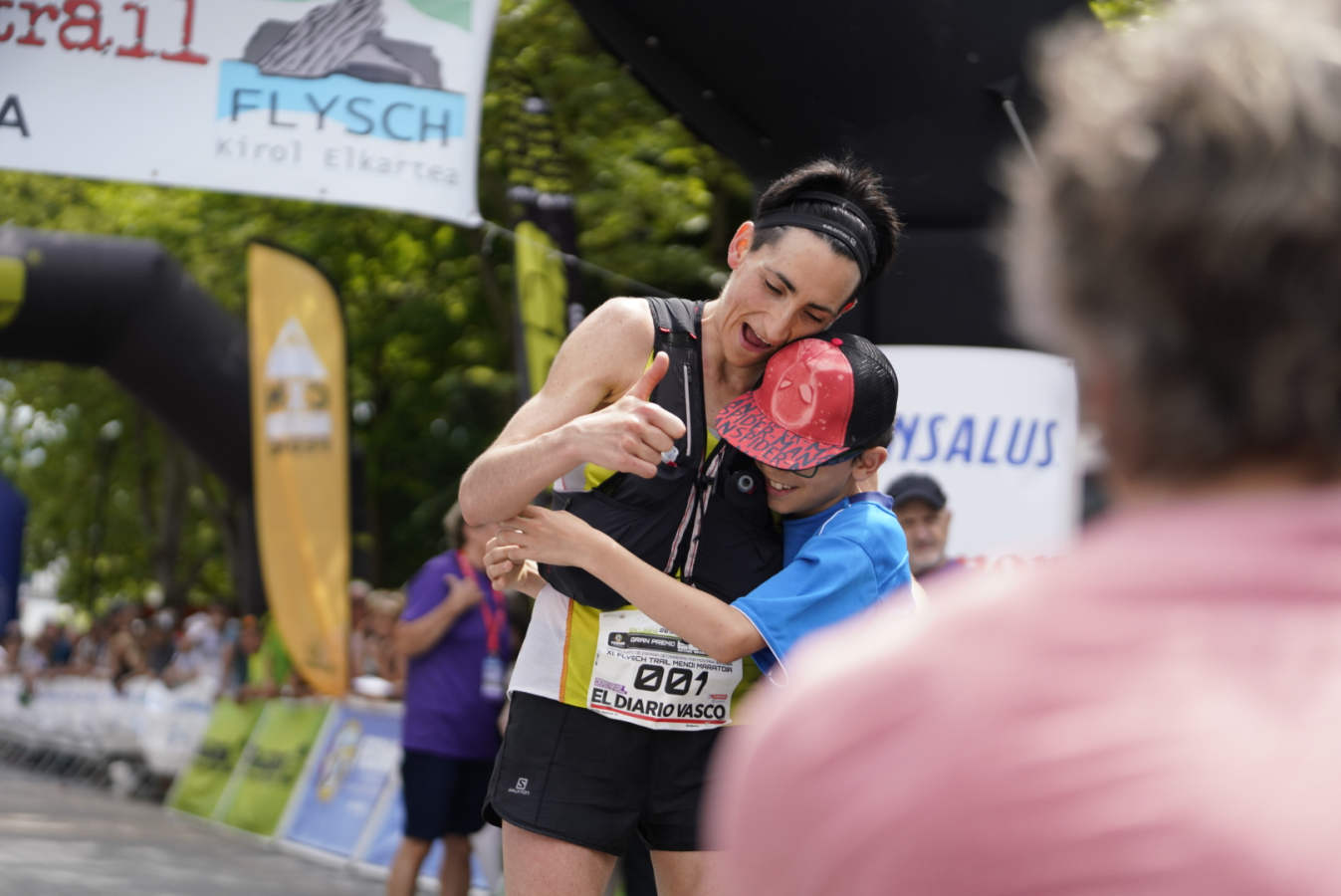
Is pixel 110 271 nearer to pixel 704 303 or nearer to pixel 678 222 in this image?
pixel 678 222

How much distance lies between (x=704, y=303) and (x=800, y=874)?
2.08 meters

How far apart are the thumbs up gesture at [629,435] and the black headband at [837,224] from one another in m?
0.51

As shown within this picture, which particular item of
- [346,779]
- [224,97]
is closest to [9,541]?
[346,779]

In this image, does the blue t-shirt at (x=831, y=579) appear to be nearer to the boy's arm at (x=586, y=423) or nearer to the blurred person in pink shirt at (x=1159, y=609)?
the boy's arm at (x=586, y=423)

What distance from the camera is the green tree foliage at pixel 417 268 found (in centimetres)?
1182

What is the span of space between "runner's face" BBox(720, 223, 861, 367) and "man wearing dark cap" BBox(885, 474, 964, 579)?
98.7 inches

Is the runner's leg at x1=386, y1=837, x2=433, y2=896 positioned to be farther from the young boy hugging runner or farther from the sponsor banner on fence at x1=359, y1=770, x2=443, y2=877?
the young boy hugging runner

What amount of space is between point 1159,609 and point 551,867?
2.01 m

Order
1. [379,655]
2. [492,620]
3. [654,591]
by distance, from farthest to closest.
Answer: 1. [379,655]
2. [492,620]
3. [654,591]

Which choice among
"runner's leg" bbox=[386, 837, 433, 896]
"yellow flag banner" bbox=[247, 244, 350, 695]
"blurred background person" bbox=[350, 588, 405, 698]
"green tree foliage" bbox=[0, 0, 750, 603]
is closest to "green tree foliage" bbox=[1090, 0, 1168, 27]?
"green tree foliage" bbox=[0, 0, 750, 603]

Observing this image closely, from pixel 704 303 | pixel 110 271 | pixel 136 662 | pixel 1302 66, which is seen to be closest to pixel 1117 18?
pixel 704 303

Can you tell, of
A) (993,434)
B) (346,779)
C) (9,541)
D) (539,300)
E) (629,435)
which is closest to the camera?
(629,435)

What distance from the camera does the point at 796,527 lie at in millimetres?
2846

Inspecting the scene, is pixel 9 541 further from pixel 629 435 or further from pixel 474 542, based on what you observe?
pixel 629 435
